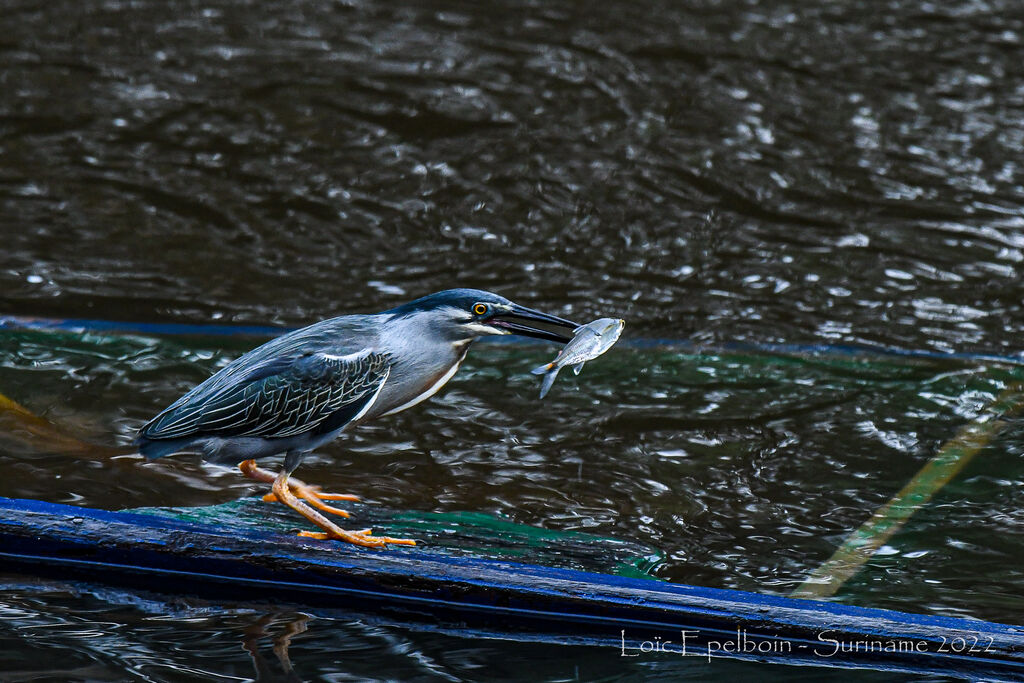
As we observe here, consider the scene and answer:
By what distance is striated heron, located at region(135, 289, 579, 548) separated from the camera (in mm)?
2916

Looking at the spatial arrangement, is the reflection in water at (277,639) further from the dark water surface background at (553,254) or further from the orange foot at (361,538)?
the orange foot at (361,538)

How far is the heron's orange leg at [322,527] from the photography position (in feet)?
9.87

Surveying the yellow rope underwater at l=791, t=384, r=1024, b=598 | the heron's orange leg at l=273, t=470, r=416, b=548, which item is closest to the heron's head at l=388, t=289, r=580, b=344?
the heron's orange leg at l=273, t=470, r=416, b=548

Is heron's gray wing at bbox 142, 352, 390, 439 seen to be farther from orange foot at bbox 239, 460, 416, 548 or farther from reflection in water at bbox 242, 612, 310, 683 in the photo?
reflection in water at bbox 242, 612, 310, 683

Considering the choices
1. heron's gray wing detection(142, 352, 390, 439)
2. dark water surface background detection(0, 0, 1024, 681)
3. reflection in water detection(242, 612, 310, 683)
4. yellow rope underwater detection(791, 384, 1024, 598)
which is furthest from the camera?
dark water surface background detection(0, 0, 1024, 681)

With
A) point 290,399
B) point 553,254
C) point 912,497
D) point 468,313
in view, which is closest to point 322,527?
point 290,399

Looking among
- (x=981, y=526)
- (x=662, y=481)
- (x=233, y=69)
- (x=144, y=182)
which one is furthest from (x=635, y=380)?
(x=233, y=69)

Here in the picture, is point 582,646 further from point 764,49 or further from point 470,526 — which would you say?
point 764,49

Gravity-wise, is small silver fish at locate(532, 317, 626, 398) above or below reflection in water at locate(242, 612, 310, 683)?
above

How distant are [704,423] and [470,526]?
1.09 metres

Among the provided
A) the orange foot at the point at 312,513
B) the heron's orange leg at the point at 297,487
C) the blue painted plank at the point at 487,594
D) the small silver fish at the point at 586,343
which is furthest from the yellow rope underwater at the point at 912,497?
the heron's orange leg at the point at 297,487

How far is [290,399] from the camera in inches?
114

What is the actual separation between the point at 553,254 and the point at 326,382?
3.02 meters

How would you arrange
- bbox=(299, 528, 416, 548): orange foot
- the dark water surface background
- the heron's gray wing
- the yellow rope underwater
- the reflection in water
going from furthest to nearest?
the dark water surface background, the yellow rope underwater, bbox=(299, 528, 416, 548): orange foot, the heron's gray wing, the reflection in water
